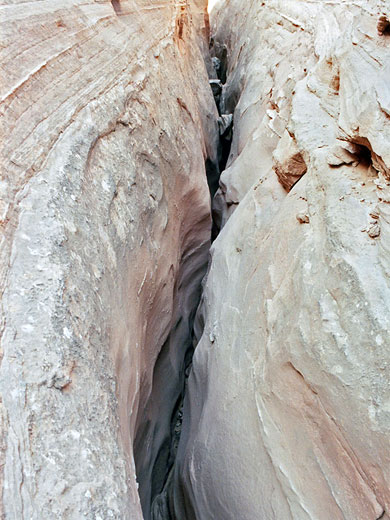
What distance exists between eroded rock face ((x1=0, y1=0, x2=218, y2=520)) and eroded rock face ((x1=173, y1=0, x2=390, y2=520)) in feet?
1.62

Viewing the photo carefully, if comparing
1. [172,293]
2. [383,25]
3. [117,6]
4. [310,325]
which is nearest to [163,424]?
[172,293]

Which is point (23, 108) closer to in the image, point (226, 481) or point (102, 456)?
point (102, 456)

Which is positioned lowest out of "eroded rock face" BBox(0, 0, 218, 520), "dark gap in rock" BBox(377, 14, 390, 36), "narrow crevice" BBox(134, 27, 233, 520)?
"narrow crevice" BBox(134, 27, 233, 520)

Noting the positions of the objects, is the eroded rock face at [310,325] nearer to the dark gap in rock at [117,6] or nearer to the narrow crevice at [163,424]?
the narrow crevice at [163,424]

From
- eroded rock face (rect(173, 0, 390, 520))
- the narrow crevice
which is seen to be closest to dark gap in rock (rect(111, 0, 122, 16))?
eroded rock face (rect(173, 0, 390, 520))

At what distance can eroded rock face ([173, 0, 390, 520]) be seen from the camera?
1.66m

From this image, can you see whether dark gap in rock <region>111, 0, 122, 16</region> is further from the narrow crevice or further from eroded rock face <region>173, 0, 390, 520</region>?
the narrow crevice

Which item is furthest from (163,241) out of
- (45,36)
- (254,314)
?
(45,36)

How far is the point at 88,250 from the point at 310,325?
1110 mm

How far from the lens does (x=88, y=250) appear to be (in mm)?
1906

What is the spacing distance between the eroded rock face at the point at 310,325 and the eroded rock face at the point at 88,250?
0.50 metres

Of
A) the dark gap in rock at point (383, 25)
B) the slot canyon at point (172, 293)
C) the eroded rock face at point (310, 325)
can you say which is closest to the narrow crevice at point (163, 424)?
the slot canyon at point (172, 293)

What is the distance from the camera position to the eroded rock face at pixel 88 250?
1269mm

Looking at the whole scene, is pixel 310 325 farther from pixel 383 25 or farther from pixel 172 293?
pixel 383 25
